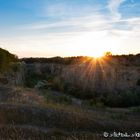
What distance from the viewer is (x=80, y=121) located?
15.2 m

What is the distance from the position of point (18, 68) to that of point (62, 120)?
873 inches

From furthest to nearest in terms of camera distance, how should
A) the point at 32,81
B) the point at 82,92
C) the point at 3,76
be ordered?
Answer: the point at 32,81
the point at 3,76
the point at 82,92

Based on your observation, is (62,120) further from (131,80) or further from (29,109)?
(131,80)

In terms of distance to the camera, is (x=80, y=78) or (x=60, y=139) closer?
(x=60, y=139)

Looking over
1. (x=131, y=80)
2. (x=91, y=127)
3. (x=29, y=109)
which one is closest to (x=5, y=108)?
(x=29, y=109)

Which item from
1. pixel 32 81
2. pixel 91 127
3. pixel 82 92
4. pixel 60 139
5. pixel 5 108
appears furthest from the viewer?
pixel 32 81

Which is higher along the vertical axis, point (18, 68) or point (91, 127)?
point (18, 68)

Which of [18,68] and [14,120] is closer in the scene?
[14,120]

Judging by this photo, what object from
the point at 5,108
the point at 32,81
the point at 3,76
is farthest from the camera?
the point at 32,81

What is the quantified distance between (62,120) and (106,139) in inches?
159

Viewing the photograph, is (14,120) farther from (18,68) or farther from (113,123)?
(18,68)

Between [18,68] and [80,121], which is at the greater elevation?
[18,68]

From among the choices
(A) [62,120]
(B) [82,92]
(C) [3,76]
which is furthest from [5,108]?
(C) [3,76]

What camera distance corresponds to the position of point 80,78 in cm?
3312
